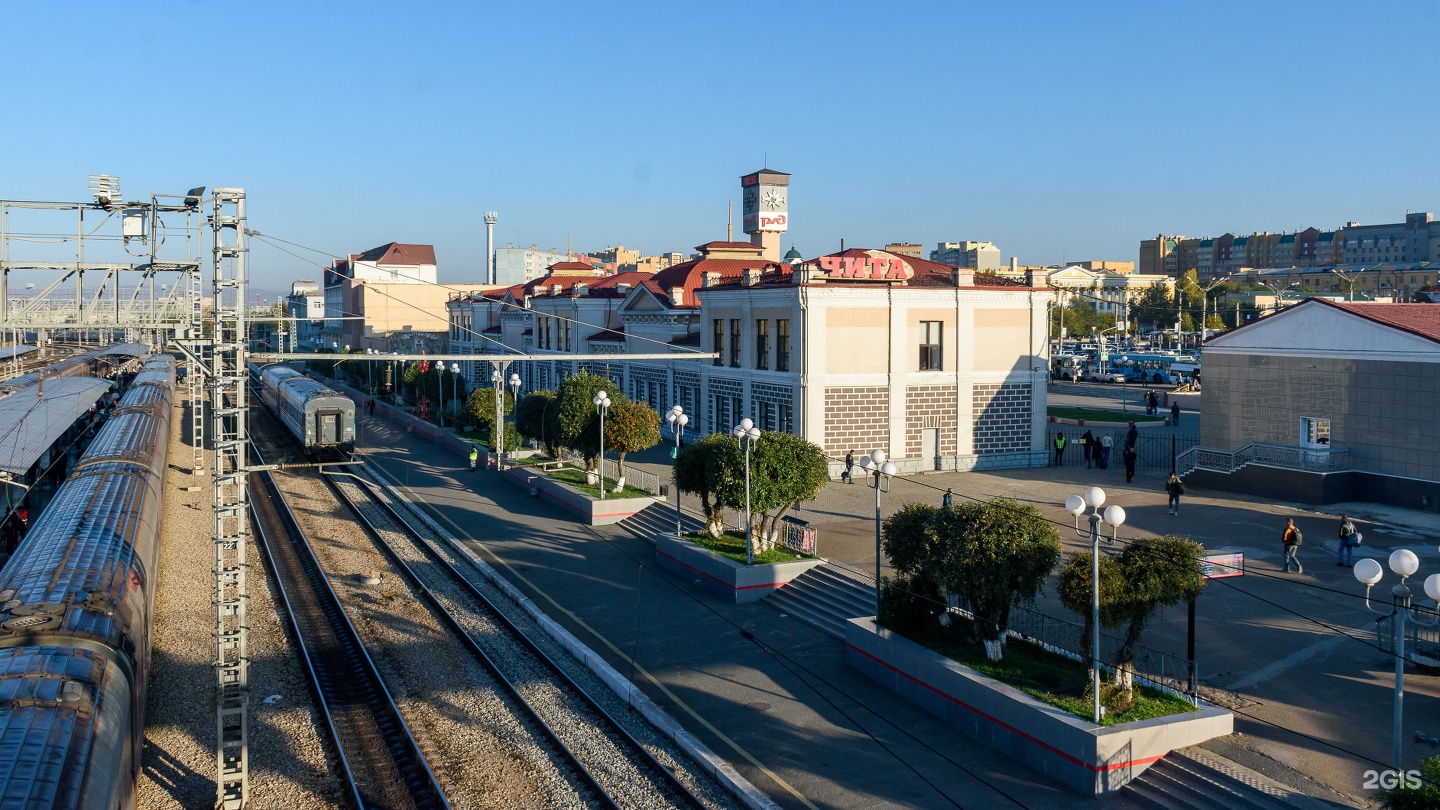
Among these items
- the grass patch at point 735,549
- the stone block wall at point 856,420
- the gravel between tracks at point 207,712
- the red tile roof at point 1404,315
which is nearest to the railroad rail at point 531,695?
the gravel between tracks at point 207,712

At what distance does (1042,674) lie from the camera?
15.8 m

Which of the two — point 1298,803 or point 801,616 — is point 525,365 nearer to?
point 801,616

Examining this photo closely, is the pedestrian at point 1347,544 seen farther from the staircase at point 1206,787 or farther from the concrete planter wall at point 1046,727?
the staircase at point 1206,787

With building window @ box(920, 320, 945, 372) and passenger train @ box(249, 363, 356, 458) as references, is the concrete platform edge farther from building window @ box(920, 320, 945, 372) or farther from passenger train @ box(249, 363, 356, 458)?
passenger train @ box(249, 363, 356, 458)

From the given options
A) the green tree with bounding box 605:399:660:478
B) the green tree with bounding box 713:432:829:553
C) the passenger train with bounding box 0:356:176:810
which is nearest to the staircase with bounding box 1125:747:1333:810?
the green tree with bounding box 713:432:829:553

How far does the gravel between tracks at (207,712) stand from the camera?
560 inches

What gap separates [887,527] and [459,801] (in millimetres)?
8699

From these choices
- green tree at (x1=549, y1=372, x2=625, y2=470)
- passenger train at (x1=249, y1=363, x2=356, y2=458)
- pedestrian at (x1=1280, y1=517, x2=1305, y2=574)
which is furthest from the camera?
passenger train at (x1=249, y1=363, x2=356, y2=458)

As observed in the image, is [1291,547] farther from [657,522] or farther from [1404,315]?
[657,522]

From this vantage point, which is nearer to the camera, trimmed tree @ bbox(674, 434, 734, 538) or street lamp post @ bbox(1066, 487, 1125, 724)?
street lamp post @ bbox(1066, 487, 1125, 724)

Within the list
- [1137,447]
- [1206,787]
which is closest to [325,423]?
[1137,447]

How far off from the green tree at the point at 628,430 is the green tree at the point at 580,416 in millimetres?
711

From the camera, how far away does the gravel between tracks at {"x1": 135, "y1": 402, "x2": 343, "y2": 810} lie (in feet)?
46.7

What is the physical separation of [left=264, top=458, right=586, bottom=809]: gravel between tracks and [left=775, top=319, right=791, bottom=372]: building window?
15919 mm
